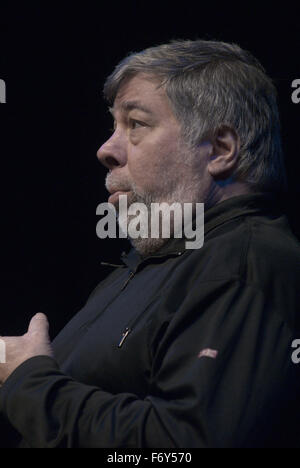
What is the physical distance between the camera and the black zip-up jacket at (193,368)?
1.22m

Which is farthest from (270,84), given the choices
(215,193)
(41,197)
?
(41,197)

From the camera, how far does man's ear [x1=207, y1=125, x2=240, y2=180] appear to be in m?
1.79

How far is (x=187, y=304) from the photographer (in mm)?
1356

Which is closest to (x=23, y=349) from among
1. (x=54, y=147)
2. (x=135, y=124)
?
(x=135, y=124)

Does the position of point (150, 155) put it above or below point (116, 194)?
above

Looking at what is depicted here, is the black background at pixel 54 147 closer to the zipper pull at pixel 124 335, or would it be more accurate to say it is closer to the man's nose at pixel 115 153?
the man's nose at pixel 115 153

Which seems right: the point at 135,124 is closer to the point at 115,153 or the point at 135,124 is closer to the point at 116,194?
the point at 115,153

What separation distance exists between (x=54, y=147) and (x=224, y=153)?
135 centimetres

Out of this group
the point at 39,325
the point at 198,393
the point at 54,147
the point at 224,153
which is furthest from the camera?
the point at 54,147

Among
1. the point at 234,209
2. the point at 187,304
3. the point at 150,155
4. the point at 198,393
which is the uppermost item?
the point at 150,155

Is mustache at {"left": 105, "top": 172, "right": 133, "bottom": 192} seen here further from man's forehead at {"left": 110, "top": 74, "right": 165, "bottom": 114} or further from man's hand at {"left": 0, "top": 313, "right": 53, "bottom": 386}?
man's hand at {"left": 0, "top": 313, "right": 53, "bottom": 386}

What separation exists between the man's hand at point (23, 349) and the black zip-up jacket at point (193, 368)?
0.05 meters

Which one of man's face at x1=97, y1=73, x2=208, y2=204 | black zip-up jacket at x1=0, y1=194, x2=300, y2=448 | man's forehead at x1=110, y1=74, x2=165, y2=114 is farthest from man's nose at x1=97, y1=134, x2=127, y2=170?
black zip-up jacket at x1=0, y1=194, x2=300, y2=448
